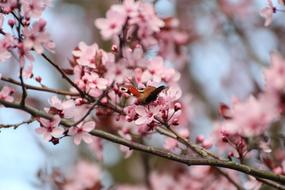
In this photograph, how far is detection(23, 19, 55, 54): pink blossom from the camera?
2342 millimetres

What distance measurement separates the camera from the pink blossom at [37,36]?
234 centimetres

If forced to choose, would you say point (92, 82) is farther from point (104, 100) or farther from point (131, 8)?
point (131, 8)

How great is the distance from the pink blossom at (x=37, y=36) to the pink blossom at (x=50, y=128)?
1.02 feet

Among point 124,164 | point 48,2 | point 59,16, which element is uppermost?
point 59,16

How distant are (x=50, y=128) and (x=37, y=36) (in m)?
0.40

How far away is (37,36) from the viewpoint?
2.36 meters

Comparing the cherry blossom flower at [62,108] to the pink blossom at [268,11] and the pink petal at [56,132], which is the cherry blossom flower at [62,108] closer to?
the pink petal at [56,132]

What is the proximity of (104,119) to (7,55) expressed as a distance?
1.09m

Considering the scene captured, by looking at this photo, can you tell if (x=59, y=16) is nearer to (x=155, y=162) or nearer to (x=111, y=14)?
(x=155, y=162)

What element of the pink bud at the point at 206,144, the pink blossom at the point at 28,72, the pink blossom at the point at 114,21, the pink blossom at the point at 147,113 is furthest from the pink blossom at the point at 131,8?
the pink bud at the point at 206,144

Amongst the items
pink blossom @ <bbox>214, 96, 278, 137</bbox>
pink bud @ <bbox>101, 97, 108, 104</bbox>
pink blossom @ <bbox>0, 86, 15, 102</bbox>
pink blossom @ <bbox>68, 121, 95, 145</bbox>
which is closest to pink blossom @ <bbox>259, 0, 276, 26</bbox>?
pink blossom @ <bbox>214, 96, 278, 137</bbox>

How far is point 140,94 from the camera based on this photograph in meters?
2.50

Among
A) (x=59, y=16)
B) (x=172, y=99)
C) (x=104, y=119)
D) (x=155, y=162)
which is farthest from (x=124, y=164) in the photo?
(x=172, y=99)

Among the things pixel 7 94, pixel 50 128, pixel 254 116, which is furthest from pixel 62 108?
pixel 254 116
